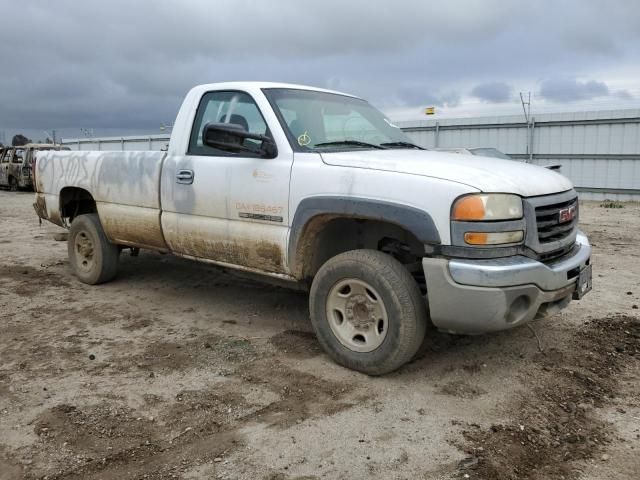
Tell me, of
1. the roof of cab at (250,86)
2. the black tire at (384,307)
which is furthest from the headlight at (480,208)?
the roof of cab at (250,86)

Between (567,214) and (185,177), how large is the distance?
2.98m

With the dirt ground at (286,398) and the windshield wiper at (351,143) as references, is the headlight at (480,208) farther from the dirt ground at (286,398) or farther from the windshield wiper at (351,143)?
the windshield wiper at (351,143)

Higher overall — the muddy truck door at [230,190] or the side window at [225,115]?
the side window at [225,115]

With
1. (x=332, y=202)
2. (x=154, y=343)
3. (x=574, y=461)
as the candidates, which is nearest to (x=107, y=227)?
(x=154, y=343)

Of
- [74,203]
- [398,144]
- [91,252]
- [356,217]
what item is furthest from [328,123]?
[74,203]

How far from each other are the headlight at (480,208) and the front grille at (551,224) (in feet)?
1.09

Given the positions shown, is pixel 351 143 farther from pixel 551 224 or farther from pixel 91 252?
pixel 91 252

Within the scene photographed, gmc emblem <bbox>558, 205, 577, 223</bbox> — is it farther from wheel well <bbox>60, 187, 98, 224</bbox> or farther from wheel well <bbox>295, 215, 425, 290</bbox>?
wheel well <bbox>60, 187, 98, 224</bbox>

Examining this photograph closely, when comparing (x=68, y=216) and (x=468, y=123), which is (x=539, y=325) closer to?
(x=68, y=216)

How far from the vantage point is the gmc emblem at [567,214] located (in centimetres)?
368

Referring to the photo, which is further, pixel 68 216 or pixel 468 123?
pixel 468 123

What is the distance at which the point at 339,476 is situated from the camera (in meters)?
2.62

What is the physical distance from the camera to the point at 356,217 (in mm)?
3703

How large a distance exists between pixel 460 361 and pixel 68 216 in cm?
474
